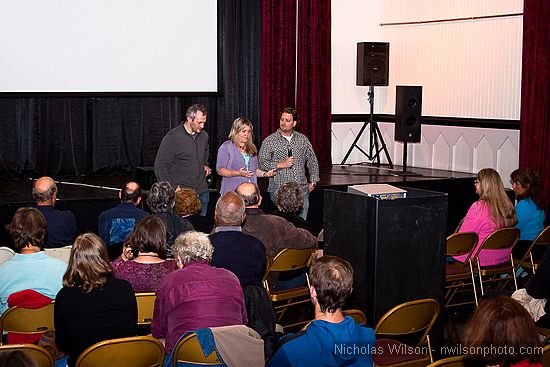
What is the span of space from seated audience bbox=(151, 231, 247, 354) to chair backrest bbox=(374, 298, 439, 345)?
666mm

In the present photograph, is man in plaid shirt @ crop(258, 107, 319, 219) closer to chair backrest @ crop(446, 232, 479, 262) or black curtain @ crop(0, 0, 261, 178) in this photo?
chair backrest @ crop(446, 232, 479, 262)

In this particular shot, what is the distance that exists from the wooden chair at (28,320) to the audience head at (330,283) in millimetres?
1405

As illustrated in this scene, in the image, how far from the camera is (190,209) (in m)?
5.77

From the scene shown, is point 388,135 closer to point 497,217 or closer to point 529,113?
point 529,113

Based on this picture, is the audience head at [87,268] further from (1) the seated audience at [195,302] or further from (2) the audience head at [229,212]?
(2) the audience head at [229,212]

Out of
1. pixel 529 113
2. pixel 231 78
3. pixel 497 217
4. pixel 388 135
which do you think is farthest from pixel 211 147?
pixel 497 217

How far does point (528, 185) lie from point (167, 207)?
3008mm

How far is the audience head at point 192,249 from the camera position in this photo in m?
3.95

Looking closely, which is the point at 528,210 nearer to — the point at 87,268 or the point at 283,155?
the point at 283,155

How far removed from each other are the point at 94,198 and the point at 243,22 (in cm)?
379

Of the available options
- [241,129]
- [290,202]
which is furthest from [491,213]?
[241,129]

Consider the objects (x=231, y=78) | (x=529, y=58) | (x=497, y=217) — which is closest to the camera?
(x=497, y=217)

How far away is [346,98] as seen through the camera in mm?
11695

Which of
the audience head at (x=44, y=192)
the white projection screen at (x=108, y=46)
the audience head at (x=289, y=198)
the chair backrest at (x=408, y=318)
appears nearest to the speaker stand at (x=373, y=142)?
the white projection screen at (x=108, y=46)
